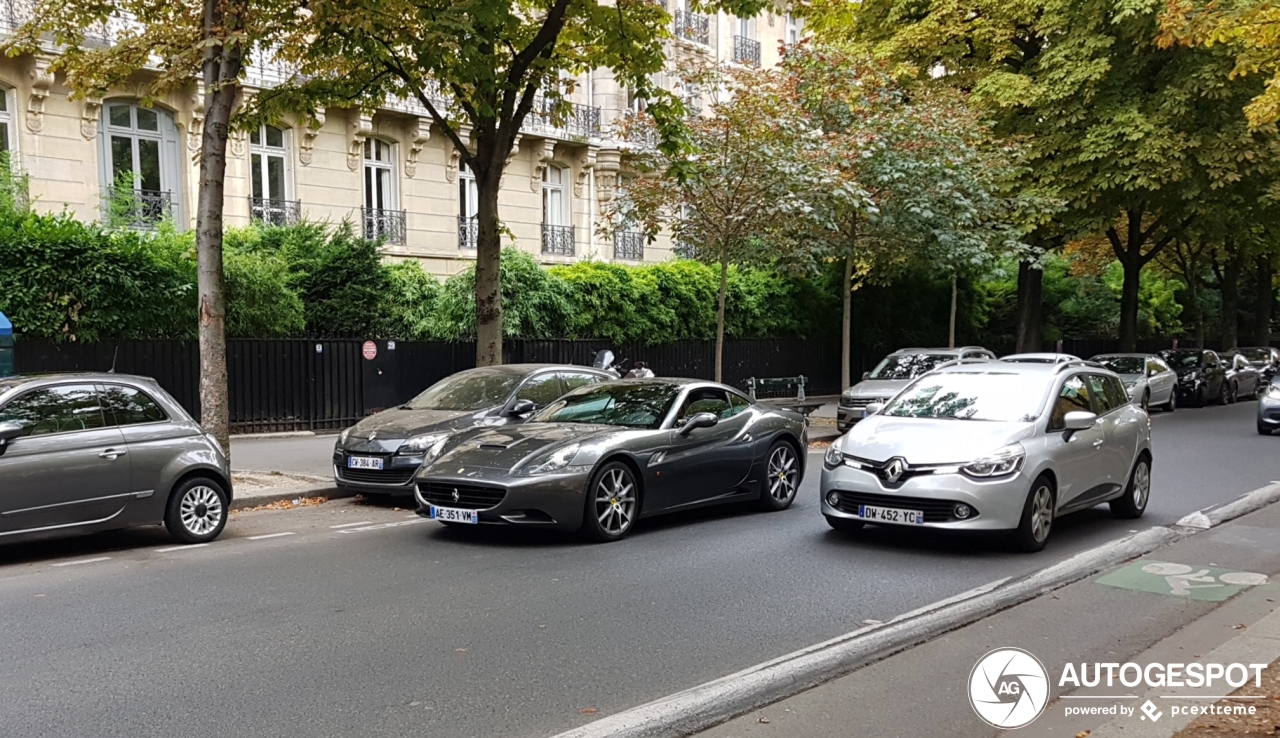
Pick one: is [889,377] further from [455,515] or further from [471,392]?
[455,515]

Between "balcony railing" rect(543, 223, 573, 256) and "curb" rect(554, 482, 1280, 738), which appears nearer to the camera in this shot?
"curb" rect(554, 482, 1280, 738)

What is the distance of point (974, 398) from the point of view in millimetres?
9406

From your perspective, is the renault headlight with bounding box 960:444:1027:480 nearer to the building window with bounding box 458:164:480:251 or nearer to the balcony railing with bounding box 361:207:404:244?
the balcony railing with bounding box 361:207:404:244

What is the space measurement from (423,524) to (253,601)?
125 inches

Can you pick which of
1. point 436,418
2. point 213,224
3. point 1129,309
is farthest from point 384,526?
point 1129,309

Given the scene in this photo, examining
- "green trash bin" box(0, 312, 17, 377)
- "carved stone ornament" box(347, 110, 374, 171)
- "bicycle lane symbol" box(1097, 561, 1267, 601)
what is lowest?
"bicycle lane symbol" box(1097, 561, 1267, 601)

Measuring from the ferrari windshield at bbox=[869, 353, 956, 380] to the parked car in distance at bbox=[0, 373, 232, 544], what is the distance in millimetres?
13650

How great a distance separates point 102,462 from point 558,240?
2148 centimetres

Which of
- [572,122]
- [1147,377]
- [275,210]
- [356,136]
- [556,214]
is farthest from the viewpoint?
[556,214]

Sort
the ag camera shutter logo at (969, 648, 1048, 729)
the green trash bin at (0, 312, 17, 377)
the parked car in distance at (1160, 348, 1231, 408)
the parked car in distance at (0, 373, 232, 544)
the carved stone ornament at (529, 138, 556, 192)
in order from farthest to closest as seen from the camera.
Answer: the carved stone ornament at (529, 138, 556, 192) < the parked car in distance at (1160, 348, 1231, 408) < the green trash bin at (0, 312, 17, 377) < the parked car in distance at (0, 373, 232, 544) < the ag camera shutter logo at (969, 648, 1048, 729)

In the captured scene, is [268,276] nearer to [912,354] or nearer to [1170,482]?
[912,354]

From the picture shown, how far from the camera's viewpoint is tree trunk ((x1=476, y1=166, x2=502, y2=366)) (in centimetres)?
1472

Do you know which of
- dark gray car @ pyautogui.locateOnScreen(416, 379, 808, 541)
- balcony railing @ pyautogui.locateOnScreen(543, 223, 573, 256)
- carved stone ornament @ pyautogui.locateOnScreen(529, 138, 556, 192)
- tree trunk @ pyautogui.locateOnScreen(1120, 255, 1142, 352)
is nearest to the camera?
dark gray car @ pyautogui.locateOnScreen(416, 379, 808, 541)

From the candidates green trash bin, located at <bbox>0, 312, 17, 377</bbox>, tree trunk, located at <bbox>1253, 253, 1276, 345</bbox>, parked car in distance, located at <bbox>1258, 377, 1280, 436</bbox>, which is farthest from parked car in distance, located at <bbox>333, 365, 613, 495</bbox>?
tree trunk, located at <bbox>1253, 253, 1276, 345</bbox>
